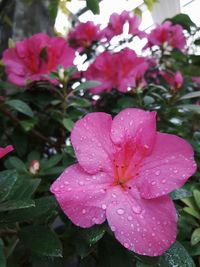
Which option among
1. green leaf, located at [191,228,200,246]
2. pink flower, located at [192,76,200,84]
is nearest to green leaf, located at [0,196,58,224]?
green leaf, located at [191,228,200,246]

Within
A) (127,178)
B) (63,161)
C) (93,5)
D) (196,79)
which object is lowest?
(196,79)

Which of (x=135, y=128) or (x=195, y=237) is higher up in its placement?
(x=135, y=128)

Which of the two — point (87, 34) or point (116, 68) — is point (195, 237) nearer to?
point (116, 68)

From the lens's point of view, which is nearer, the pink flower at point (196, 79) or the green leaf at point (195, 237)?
the green leaf at point (195, 237)

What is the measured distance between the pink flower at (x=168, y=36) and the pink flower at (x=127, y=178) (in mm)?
1123

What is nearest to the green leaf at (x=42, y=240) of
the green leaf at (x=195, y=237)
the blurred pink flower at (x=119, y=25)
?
the green leaf at (x=195, y=237)

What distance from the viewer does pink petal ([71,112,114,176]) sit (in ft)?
1.62

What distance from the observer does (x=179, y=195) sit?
1.73 feet

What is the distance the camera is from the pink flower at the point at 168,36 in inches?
60.9

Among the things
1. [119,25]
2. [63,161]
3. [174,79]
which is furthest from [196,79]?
[63,161]

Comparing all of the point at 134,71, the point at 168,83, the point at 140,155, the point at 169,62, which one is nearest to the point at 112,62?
the point at 134,71

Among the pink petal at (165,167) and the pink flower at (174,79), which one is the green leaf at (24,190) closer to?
the pink petal at (165,167)

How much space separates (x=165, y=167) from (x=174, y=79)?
76cm

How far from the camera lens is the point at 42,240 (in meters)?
0.53
